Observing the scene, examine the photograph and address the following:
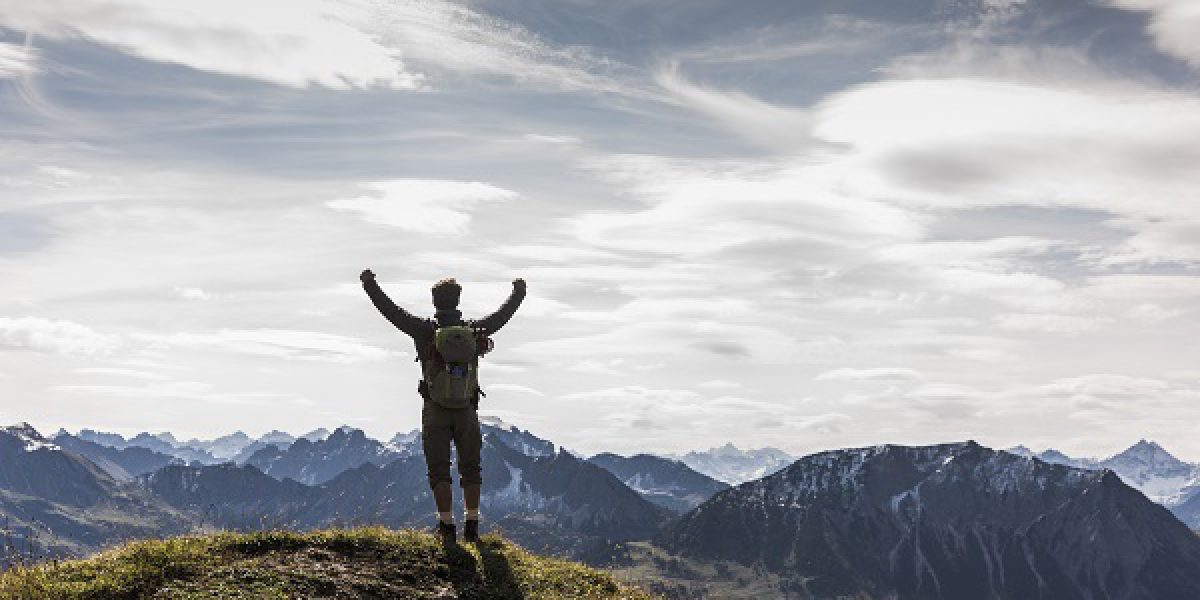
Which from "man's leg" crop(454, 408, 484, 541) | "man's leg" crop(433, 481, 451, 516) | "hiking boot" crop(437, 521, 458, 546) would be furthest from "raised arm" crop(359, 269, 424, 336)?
"hiking boot" crop(437, 521, 458, 546)

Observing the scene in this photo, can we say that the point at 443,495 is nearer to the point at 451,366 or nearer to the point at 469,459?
the point at 469,459

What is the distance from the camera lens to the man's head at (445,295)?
1733 cm

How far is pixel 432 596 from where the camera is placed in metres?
13.7

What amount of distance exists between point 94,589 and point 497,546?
7314 millimetres

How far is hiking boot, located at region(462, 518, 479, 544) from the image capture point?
1731 cm

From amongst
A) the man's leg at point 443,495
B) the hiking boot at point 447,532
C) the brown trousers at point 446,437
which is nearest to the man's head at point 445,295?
the brown trousers at point 446,437

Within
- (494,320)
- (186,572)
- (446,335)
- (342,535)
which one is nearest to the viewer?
(186,572)

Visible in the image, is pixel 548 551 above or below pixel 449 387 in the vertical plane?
below

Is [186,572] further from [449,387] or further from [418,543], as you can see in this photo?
[449,387]

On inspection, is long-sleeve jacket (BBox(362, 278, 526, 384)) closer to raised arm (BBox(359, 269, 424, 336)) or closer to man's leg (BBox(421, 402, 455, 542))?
raised arm (BBox(359, 269, 424, 336))

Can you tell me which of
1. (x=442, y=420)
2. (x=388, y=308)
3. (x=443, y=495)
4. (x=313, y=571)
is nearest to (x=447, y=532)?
(x=443, y=495)

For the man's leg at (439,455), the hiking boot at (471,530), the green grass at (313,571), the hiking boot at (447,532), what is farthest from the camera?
the hiking boot at (471,530)

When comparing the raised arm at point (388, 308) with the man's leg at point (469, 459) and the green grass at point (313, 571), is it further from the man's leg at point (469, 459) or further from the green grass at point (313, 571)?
the green grass at point (313, 571)

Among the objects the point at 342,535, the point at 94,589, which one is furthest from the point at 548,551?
the point at 94,589
